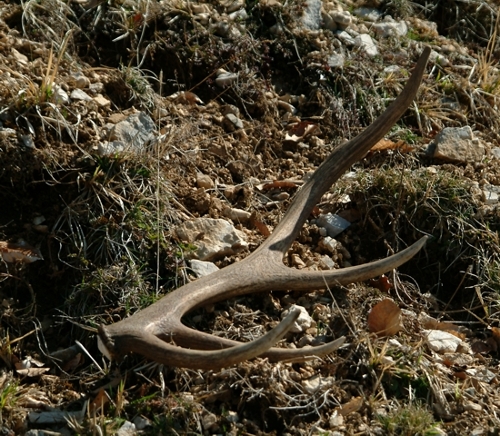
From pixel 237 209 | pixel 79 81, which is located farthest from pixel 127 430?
pixel 79 81

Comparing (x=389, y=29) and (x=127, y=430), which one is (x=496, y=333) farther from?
(x=389, y=29)

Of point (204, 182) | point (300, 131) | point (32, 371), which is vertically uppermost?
point (300, 131)

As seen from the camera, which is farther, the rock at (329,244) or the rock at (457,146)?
the rock at (457,146)

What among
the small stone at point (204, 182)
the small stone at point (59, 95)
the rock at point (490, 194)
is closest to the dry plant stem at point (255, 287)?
the small stone at point (204, 182)

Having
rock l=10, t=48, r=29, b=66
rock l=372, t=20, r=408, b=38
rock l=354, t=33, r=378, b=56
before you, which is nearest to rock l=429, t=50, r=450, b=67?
rock l=372, t=20, r=408, b=38

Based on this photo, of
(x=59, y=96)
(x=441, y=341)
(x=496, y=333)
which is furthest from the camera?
(x=59, y=96)

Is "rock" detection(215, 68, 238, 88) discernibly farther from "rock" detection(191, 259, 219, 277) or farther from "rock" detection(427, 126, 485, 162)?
"rock" detection(191, 259, 219, 277)

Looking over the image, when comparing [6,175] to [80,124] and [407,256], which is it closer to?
[80,124]

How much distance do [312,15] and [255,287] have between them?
224 cm

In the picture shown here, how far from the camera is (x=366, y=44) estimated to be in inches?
224

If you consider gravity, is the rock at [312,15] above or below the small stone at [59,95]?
above

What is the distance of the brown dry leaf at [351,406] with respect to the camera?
3.73 m

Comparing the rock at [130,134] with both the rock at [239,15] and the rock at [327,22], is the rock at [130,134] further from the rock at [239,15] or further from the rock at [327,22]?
the rock at [327,22]

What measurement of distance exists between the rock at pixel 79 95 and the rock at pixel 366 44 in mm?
1776
